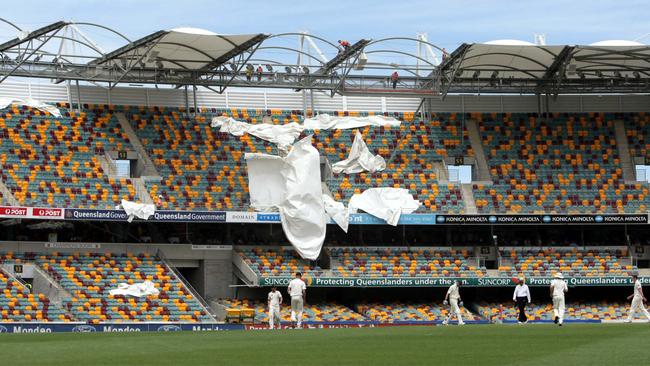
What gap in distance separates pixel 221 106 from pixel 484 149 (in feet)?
45.5

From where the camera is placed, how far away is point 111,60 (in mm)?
50219

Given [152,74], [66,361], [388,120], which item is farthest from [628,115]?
[66,361]

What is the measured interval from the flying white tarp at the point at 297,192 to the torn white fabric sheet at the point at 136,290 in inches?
276

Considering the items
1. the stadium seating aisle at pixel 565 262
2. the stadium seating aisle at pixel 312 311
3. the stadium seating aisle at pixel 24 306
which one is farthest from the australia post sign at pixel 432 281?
the stadium seating aisle at pixel 24 306

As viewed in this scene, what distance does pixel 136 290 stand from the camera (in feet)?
149

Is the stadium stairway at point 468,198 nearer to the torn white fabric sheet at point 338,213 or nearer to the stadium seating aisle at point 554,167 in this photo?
the stadium seating aisle at point 554,167

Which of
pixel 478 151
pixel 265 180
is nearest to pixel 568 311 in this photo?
pixel 478 151

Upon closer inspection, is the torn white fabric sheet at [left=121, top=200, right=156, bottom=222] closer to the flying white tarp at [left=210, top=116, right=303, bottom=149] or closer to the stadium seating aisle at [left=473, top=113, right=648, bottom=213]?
the flying white tarp at [left=210, top=116, right=303, bottom=149]

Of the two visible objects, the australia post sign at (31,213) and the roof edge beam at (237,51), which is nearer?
the australia post sign at (31,213)

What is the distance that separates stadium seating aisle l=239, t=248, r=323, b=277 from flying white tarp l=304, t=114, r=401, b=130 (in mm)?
7436

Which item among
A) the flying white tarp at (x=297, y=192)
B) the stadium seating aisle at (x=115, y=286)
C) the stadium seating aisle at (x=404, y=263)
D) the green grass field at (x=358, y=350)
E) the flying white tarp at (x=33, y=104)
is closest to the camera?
the green grass field at (x=358, y=350)

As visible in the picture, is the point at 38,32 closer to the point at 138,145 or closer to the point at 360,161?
the point at 138,145

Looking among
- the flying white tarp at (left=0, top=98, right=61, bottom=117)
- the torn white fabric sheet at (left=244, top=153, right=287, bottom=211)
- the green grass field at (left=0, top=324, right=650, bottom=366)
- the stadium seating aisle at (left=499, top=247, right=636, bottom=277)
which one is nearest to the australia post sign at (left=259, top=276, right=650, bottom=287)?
the stadium seating aisle at (left=499, top=247, right=636, bottom=277)

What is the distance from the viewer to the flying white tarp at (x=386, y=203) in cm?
5122
